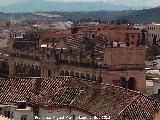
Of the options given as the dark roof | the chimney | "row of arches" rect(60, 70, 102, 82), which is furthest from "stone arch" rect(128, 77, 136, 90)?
the chimney

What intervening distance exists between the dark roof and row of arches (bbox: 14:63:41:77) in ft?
81.0

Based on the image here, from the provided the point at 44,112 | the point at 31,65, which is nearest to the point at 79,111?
the point at 44,112

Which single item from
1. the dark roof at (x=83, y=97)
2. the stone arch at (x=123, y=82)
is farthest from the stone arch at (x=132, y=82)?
the dark roof at (x=83, y=97)

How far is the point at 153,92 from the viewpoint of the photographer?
56781mm

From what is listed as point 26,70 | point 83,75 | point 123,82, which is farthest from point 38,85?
point 26,70

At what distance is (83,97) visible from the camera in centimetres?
4091

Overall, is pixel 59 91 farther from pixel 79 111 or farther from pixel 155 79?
pixel 155 79

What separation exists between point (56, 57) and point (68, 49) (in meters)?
1.84

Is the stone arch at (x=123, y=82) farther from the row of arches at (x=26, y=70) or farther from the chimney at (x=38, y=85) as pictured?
the row of arches at (x=26, y=70)

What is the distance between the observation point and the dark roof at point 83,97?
36594 mm

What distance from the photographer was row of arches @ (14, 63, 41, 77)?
7050cm

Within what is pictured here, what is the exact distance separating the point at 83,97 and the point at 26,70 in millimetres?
34060

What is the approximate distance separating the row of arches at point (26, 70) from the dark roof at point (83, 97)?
81.0 feet

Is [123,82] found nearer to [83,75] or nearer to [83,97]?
[83,75]
